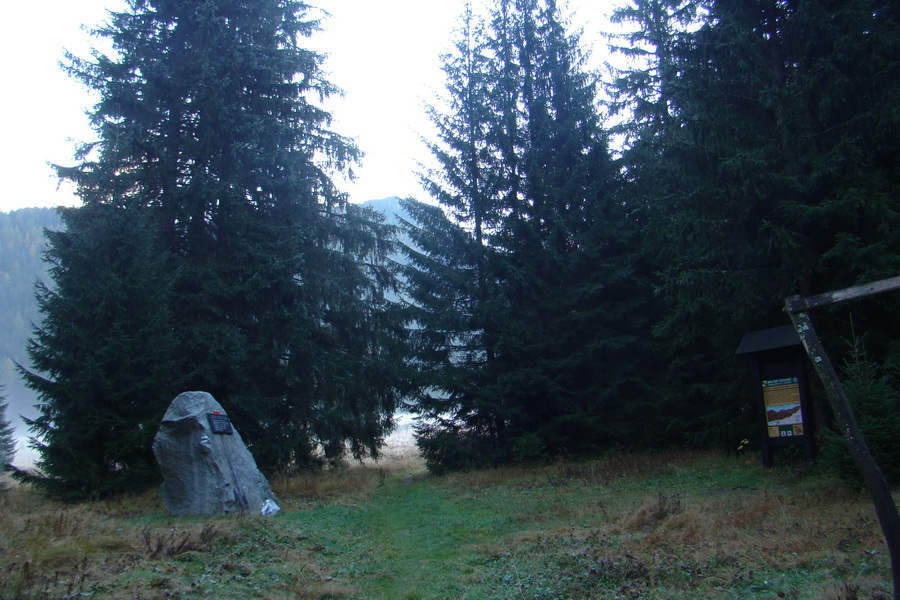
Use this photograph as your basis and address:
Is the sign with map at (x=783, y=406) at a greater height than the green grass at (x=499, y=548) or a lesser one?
greater

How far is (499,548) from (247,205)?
567 inches

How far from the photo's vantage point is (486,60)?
70.6ft

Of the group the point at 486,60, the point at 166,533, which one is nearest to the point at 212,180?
the point at 486,60

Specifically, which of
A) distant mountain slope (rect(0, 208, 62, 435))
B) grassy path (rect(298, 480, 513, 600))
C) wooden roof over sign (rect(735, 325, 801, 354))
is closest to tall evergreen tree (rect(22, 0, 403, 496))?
grassy path (rect(298, 480, 513, 600))

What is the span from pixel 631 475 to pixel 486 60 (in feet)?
49.1

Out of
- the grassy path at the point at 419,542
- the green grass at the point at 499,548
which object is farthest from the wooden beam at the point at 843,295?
the grassy path at the point at 419,542

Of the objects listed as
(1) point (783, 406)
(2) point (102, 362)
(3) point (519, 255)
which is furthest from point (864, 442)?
(3) point (519, 255)

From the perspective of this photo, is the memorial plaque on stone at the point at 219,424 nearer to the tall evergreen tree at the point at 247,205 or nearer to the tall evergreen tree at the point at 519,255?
the tall evergreen tree at the point at 247,205

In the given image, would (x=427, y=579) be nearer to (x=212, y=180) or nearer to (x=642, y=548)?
(x=642, y=548)

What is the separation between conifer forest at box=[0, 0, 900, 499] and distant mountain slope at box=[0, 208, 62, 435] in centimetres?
5351

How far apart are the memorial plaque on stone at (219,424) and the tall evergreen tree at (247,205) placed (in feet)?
12.1

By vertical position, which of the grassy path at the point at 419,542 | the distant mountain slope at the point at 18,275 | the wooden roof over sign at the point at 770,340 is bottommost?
the grassy path at the point at 419,542

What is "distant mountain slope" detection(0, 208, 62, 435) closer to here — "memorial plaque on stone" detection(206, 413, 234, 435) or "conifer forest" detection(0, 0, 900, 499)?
"conifer forest" detection(0, 0, 900, 499)

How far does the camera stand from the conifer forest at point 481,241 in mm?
12477
